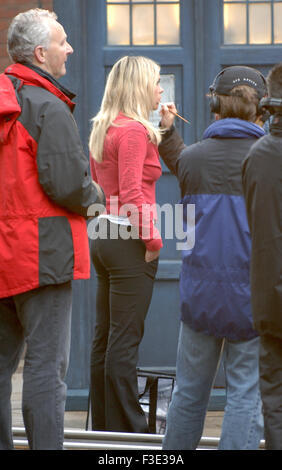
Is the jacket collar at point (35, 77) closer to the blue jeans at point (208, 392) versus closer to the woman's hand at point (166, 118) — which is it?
the woman's hand at point (166, 118)

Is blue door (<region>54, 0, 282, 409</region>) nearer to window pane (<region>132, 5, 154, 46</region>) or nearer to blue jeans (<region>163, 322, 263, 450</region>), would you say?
window pane (<region>132, 5, 154, 46</region>)

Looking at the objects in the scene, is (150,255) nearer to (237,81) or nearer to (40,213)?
(40,213)

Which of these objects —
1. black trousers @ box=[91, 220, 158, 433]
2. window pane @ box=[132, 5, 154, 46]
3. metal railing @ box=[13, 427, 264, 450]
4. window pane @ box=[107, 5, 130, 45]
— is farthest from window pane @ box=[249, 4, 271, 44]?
metal railing @ box=[13, 427, 264, 450]

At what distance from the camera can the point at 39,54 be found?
137 inches

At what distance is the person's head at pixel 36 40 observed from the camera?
3451 millimetres

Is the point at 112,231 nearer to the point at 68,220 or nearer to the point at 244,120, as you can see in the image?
the point at 68,220

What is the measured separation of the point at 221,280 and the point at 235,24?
2584 mm

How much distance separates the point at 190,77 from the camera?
5434 millimetres

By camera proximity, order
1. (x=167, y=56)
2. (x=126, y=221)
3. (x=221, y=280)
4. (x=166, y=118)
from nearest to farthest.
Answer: (x=221, y=280) < (x=166, y=118) < (x=126, y=221) < (x=167, y=56)

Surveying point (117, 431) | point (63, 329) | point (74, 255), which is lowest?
point (117, 431)

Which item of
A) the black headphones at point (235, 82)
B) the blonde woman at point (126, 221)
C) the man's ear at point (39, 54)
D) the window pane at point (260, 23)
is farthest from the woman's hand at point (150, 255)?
the window pane at point (260, 23)

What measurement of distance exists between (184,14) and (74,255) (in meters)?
2.48

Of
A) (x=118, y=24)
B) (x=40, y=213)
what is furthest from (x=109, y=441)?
(x=118, y=24)

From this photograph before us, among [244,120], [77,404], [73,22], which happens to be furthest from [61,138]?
[77,404]
